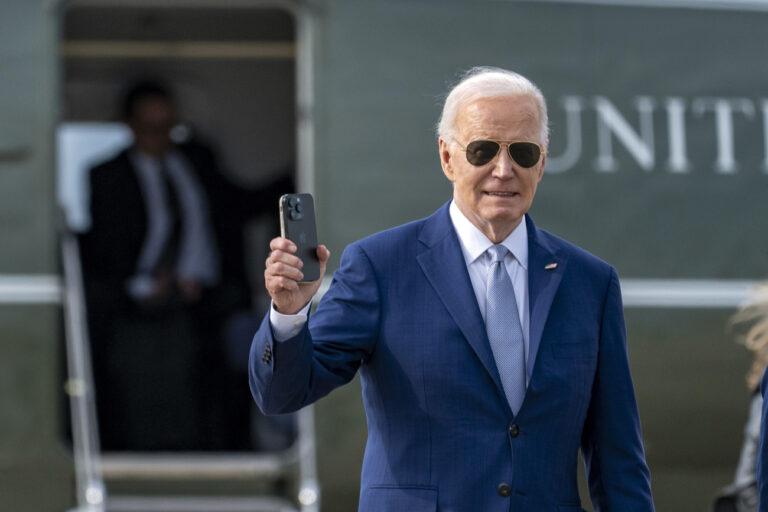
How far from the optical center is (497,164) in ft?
6.93

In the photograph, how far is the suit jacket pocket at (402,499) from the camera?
2041mm

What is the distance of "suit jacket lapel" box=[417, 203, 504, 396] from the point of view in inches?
81.5

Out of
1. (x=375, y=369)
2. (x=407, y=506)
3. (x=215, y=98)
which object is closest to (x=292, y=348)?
(x=375, y=369)

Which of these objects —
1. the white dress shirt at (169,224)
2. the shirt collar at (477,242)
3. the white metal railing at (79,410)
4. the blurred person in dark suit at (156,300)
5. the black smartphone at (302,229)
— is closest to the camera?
the black smartphone at (302,229)

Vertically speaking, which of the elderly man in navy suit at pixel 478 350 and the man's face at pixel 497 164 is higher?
the man's face at pixel 497 164

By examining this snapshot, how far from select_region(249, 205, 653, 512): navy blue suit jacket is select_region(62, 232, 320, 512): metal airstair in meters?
1.95

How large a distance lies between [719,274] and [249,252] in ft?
7.52

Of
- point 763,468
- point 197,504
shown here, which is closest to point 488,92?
point 763,468

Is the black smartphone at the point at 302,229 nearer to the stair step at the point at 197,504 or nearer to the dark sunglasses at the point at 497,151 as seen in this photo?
the dark sunglasses at the point at 497,151

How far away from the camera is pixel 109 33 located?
5.30 metres

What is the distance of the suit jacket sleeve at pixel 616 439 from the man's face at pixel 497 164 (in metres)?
0.33

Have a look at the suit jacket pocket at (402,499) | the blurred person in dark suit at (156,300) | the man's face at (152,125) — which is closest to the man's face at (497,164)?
the suit jacket pocket at (402,499)

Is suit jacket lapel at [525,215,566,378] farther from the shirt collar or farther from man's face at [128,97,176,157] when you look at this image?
man's face at [128,97,176,157]

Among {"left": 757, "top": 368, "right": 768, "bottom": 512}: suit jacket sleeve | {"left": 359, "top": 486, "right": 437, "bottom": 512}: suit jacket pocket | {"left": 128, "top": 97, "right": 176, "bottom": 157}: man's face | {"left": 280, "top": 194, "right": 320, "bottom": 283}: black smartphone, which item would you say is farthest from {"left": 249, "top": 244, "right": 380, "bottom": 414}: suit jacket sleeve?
{"left": 128, "top": 97, "right": 176, "bottom": 157}: man's face
